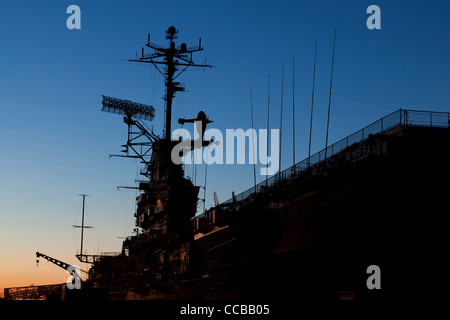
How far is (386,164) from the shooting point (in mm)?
16047

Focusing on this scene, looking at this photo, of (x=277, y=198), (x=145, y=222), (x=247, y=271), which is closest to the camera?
(x=277, y=198)

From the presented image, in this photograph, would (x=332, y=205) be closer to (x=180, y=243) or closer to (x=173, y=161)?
(x=180, y=243)

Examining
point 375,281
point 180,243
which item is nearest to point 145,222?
point 180,243

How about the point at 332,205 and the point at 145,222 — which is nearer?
the point at 332,205

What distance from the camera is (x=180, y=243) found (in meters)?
29.1

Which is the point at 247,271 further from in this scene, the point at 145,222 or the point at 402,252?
the point at 145,222

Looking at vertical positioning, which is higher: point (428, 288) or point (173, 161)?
point (173, 161)

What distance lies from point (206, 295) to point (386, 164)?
11515 millimetres

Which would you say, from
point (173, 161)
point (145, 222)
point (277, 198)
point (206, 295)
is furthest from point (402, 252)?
point (145, 222)
